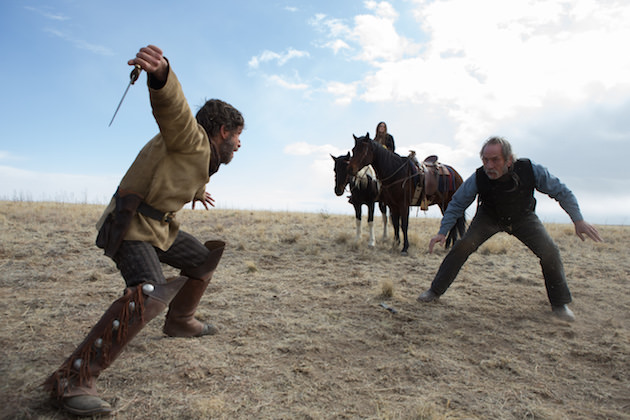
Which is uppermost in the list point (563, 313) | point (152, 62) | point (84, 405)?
point (152, 62)

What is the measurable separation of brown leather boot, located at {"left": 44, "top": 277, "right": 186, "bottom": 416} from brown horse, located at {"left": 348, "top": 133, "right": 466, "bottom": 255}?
631cm

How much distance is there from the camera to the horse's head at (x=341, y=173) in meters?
9.02

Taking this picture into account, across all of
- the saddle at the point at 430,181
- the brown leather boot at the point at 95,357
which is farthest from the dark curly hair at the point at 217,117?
the saddle at the point at 430,181

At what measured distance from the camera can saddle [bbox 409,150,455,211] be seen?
8.95 meters

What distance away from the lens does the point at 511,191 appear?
13.5ft

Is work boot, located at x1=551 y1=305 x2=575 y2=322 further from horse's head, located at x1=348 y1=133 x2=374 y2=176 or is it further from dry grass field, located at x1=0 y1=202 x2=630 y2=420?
horse's head, located at x1=348 y1=133 x2=374 y2=176

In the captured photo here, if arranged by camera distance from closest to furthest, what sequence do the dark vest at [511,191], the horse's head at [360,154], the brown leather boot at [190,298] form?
the brown leather boot at [190,298], the dark vest at [511,191], the horse's head at [360,154]

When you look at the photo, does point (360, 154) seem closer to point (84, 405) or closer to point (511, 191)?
point (511, 191)

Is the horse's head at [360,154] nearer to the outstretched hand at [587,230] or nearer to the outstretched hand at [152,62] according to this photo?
the outstretched hand at [587,230]

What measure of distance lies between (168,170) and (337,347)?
6.31ft

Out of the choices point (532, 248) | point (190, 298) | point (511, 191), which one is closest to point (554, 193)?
point (511, 191)

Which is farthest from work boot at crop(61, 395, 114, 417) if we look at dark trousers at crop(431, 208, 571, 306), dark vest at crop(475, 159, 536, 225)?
dark vest at crop(475, 159, 536, 225)

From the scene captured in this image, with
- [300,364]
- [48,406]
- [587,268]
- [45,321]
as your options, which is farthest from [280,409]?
[587,268]

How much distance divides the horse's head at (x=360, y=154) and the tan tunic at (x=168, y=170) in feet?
19.0
